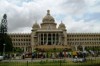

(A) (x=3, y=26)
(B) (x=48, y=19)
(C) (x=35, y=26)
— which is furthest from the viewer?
(B) (x=48, y=19)

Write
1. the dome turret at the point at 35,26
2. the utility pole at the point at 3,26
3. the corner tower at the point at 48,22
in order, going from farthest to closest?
the corner tower at the point at 48,22
the dome turret at the point at 35,26
the utility pole at the point at 3,26

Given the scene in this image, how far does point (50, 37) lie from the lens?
99125 millimetres

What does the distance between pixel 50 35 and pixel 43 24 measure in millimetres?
7652

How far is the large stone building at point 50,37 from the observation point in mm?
98875

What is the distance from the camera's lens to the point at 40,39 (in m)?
99.2

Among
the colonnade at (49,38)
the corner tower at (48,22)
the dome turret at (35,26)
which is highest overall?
the corner tower at (48,22)

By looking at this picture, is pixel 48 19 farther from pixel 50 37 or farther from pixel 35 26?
pixel 50 37

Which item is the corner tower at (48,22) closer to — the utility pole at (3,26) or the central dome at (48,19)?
the central dome at (48,19)

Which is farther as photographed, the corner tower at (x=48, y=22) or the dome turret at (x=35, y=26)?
the corner tower at (x=48, y=22)

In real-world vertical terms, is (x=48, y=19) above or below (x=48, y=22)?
above

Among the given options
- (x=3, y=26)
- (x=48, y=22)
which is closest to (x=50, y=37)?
(x=48, y=22)

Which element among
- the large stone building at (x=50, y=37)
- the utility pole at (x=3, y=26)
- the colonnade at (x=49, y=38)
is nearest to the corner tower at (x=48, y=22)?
the large stone building at (x=50, y=37)

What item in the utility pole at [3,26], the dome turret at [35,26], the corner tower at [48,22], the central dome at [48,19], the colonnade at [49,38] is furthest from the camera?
the central dome at [48,19]

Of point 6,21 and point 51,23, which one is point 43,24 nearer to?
point 51,23
